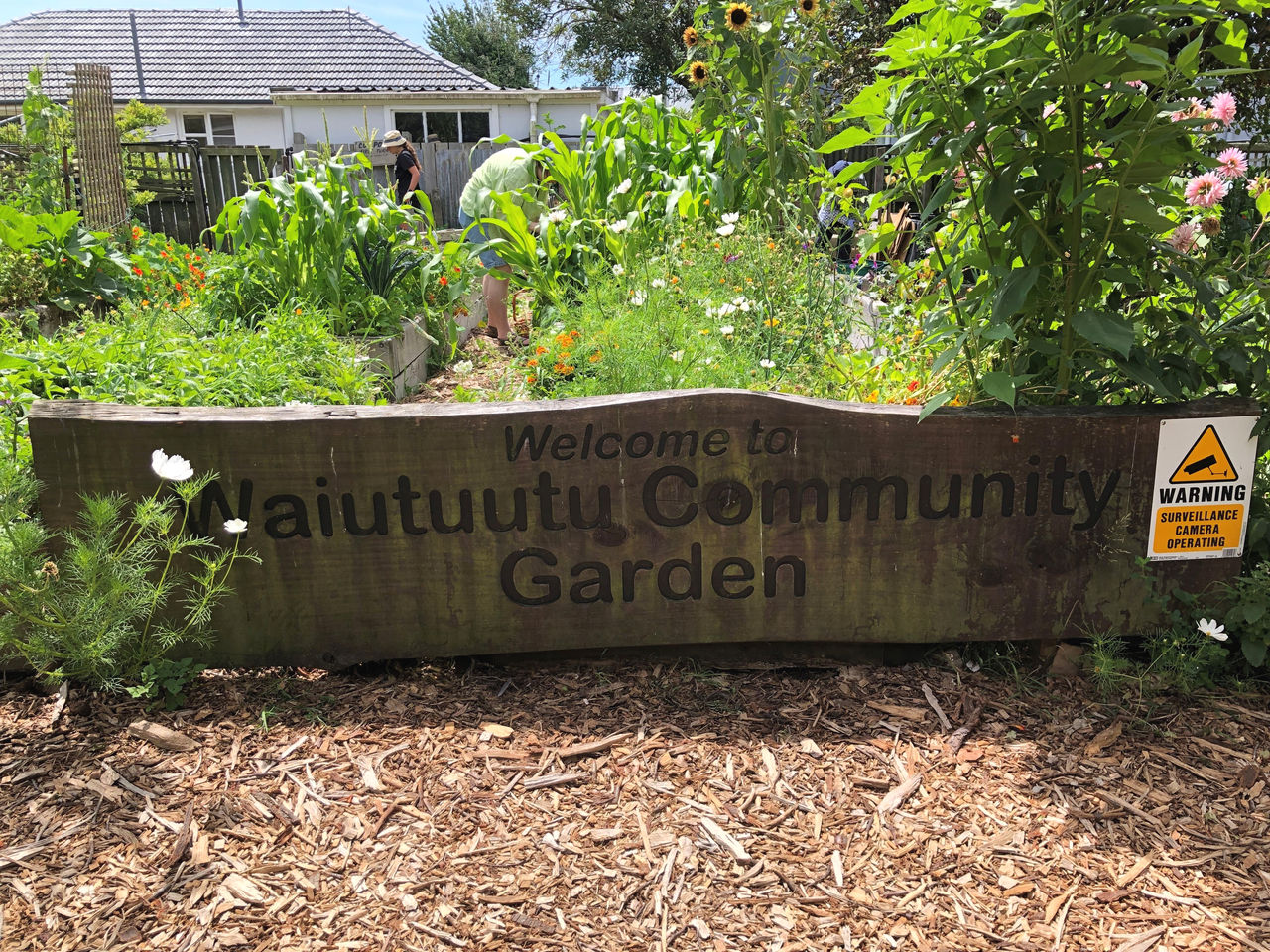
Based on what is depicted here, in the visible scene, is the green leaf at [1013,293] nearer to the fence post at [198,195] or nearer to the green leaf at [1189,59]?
the green leaf at [1189,59]

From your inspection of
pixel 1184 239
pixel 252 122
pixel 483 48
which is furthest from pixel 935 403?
pixel 483 48

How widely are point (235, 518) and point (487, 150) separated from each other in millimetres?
16435

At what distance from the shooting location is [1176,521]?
260 cm

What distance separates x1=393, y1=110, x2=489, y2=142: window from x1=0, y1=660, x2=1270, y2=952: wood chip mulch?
78.3ft

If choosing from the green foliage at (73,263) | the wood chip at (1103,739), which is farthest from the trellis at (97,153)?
the wood chip at (1103,739)

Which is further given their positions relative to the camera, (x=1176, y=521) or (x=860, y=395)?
(x=860, y=395)

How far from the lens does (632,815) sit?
2.07 metres

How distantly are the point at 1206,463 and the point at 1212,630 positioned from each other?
0.45 m

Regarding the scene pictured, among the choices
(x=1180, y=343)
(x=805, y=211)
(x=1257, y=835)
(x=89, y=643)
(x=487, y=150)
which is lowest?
(x=1257, y=835)

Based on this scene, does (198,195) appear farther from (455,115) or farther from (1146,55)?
(455,115)

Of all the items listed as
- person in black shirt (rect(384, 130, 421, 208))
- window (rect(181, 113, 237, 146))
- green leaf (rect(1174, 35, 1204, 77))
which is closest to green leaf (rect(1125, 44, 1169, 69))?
green leaf (rect(1174, 35, 1204, 77))

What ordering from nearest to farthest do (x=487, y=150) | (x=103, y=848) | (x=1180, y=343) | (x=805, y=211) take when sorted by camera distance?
(x=103, y=848) → (x=1180, y=343) → (x=805, y=211) → (x=487, y=150)

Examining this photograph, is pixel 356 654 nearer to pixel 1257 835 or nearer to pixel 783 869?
pixel 783 869

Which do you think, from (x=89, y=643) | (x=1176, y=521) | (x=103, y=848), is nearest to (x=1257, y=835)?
(x=1176, y=521)
